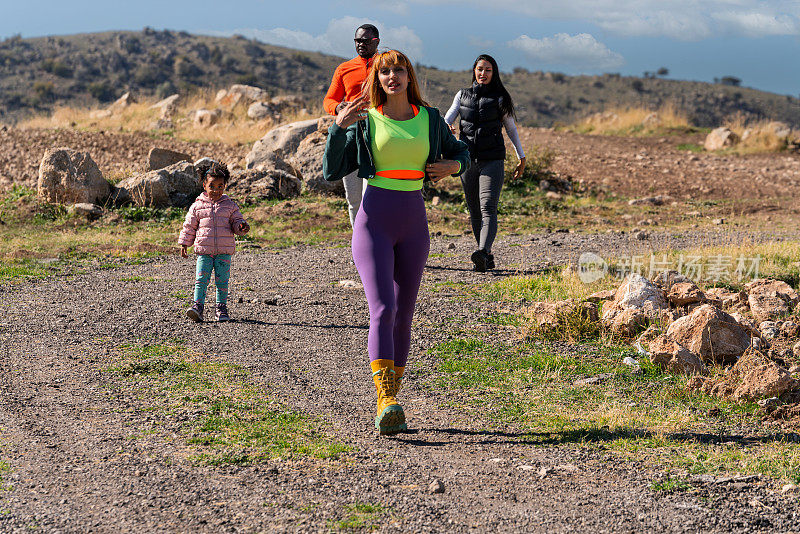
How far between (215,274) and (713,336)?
12.8 feet

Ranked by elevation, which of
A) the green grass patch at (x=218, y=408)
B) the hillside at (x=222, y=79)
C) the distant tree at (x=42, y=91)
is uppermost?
the hillside at (x=222, y=79)

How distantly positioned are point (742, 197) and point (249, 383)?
1264 centimetres

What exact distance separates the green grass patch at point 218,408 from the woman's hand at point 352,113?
164 centimetres

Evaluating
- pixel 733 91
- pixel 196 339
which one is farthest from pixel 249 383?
pixel 733 91

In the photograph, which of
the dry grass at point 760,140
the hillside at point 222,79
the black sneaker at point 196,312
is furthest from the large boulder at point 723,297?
the hillside at point 222,79

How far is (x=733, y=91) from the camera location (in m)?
60.8

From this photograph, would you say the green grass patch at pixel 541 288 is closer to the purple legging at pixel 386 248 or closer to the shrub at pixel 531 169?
the purple legging at pixel 386 248

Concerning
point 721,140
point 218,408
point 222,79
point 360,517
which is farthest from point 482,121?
point 222,79

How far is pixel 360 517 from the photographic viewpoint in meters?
3.61

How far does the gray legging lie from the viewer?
8.48 metres

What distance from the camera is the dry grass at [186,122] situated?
19.3 metres

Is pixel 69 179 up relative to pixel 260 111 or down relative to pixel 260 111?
down

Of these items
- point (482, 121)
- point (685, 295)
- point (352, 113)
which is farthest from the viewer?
point (482, 121)

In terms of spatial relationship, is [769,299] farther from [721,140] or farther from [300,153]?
[721,140]
